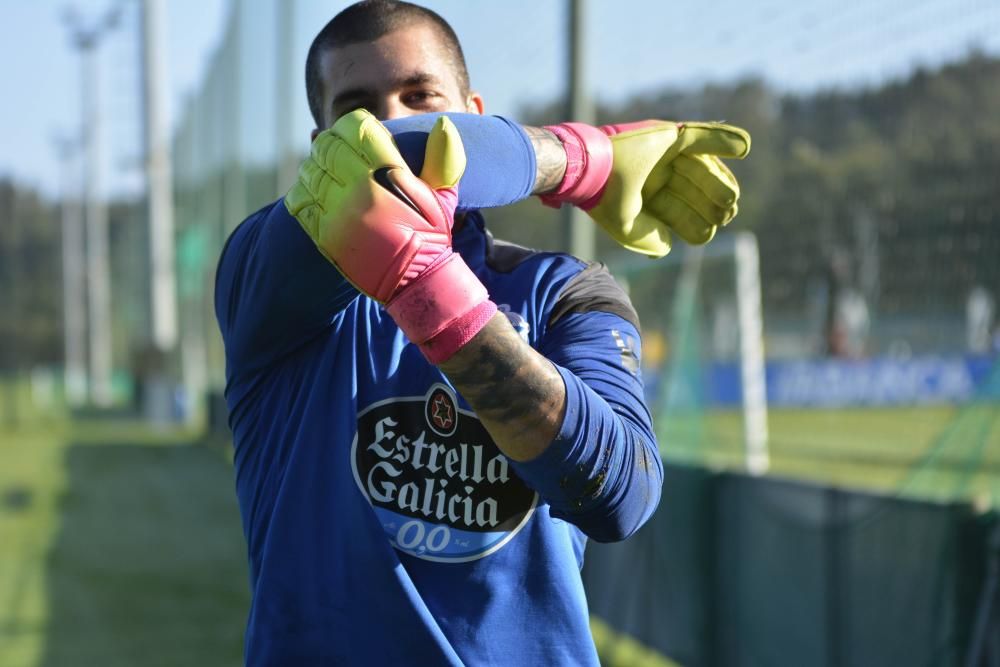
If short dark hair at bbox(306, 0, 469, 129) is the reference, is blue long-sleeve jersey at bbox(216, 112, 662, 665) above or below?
below

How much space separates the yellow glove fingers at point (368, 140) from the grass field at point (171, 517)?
11.0 ft

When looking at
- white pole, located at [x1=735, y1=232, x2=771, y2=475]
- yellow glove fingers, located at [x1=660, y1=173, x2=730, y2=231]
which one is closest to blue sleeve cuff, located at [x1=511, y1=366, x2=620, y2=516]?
yellow glove fingers, located at [x1=660, y1=173, x2=730, y2=231]

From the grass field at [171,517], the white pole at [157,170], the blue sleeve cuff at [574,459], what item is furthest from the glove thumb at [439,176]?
the white pole at [157,170]

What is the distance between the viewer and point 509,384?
1.49 metres

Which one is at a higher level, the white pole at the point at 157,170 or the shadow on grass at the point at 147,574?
the white pole at the point at 157,170

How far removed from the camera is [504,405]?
149 centimetres

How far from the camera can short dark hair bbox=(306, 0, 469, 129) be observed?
187cm

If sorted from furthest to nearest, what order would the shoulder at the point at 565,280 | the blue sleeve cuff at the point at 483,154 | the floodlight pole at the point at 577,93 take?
the floodlight pole at the point at 577,93
the shoulder at the point at 565,280
the blue sleeve cuff at the point at 483,154

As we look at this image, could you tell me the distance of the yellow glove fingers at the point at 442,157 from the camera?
1551 mm

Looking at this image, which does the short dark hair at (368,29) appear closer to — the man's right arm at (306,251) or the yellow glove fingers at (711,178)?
the man's right arm at (306,251)

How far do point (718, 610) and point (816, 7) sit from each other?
3353 millimetres

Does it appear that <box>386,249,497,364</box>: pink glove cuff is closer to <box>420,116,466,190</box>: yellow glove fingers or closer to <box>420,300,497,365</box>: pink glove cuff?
<box>420,300,497,365</box>: pink glove cuff

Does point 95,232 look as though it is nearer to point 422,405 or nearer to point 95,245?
point 95,245

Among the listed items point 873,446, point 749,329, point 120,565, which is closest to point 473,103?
point 749,329
